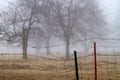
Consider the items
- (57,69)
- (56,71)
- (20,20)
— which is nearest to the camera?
(56,71)

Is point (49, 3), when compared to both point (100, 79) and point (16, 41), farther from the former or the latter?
point (100, 79)

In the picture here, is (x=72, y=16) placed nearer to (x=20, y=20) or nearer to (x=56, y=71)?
(x=20, y=20)

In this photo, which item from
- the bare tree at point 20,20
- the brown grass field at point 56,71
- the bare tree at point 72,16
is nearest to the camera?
the brown grass field at point 56,71

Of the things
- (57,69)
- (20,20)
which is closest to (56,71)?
(57,69)

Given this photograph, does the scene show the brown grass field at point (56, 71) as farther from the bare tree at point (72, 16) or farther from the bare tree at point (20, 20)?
the bare tree at point (72, 16)

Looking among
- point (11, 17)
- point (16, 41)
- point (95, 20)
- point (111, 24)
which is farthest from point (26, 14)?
point (111, 24)

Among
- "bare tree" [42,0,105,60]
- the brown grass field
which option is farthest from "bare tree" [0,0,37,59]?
the brown grass field

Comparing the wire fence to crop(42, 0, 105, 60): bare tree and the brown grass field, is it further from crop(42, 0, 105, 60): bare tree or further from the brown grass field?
crop(42, 0, 105, 60): bare tree

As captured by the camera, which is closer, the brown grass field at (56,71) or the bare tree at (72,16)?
the brown grass field at (56,71)

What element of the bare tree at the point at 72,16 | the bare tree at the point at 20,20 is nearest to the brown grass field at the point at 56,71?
the bare tree at the point at 20,20

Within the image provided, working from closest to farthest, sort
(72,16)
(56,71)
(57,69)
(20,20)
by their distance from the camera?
1. (56,71)
2. (57,69)
3. (20,20)
4. (72,16)

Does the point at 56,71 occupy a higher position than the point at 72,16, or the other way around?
the point at 72,16

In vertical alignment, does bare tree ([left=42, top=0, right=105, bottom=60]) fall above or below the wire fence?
above

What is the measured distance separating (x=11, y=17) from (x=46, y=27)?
6.26m
